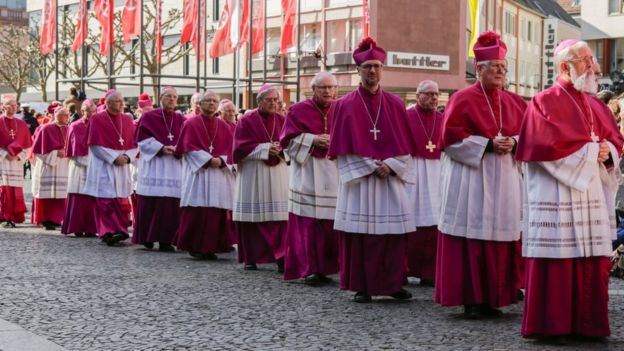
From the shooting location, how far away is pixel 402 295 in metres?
9.76

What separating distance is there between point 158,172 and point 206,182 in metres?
1.23

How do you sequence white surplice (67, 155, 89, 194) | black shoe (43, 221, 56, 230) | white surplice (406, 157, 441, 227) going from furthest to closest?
1. black shoe (43, 221, 56, 230)
2. white surplice (67, 155, 89, 194)
3. white surplice (406, 157, 441, 227)

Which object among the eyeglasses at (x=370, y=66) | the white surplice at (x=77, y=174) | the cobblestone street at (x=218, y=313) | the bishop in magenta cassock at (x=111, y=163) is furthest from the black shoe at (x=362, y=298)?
the white surplice at (x=77, y=174)

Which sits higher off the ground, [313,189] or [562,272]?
[313,189]

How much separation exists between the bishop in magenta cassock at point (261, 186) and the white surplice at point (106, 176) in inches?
134

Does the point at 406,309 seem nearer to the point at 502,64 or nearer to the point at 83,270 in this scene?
the point at 502,64

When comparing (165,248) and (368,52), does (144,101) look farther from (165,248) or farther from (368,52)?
(368,52)

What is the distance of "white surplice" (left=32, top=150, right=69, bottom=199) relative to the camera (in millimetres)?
17891

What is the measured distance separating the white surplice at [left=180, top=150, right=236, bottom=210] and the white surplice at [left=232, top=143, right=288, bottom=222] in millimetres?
1023

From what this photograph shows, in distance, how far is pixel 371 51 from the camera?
9.73 m

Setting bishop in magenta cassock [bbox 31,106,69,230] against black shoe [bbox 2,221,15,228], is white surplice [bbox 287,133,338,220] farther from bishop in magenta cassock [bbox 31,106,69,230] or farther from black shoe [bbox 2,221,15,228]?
black shoe [bbox 2,221,15,228]

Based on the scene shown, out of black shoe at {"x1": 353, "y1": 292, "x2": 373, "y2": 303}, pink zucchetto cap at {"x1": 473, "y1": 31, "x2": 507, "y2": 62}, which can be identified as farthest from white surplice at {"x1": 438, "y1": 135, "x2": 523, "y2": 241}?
black shoe at {"x1": 353, "y1": 292, "x2": 373, "y2": 303}

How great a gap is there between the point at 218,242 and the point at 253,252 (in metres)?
1.25

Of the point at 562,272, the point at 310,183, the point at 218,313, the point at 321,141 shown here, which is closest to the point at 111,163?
the point at 310,183
